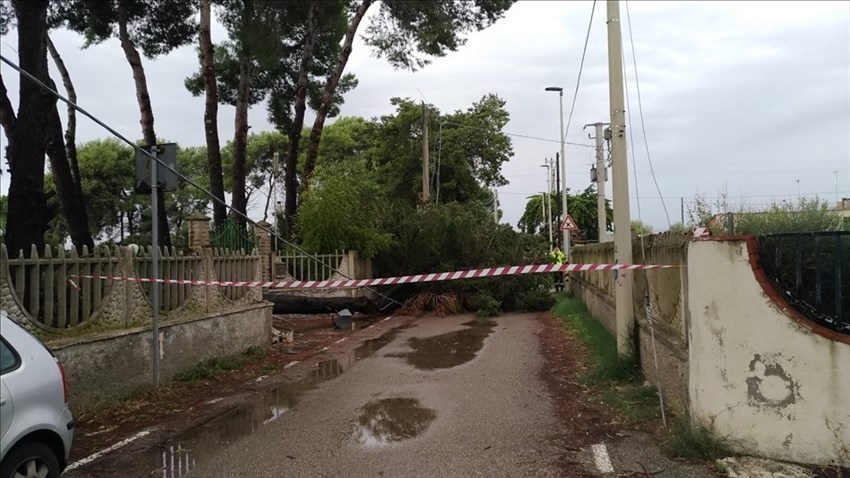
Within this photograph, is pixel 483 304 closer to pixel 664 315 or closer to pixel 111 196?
pixel 664 315

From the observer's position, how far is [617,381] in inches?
313

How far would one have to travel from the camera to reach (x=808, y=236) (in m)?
5.15

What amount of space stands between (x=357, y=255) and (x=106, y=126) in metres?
11.9

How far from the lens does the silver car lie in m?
3.72

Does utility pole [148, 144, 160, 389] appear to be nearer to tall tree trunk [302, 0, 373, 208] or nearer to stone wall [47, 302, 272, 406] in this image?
stone wall [47, 302, 272, 406]

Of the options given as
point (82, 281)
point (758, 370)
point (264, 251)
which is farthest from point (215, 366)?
point (264, 251)

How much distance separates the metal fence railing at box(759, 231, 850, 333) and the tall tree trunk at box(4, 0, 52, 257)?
29.3ft

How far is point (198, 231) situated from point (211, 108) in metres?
8.45

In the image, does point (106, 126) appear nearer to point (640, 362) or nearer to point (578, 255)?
point (640, 362)

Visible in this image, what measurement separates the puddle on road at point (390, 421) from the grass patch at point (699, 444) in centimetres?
231

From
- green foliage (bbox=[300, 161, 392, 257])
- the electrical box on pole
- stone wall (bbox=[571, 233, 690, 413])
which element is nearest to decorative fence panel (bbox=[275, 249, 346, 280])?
green foliage (bbox=[300, 161, 392, 257])

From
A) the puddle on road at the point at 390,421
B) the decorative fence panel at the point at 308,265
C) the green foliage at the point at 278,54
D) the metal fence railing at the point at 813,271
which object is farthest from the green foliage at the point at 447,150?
the metal fence railing at the point at 813,271

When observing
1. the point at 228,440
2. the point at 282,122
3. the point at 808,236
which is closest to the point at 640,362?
the point at 808,236

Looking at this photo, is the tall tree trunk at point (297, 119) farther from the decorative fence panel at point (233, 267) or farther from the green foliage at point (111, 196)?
the green foliage at point (111, 196)
